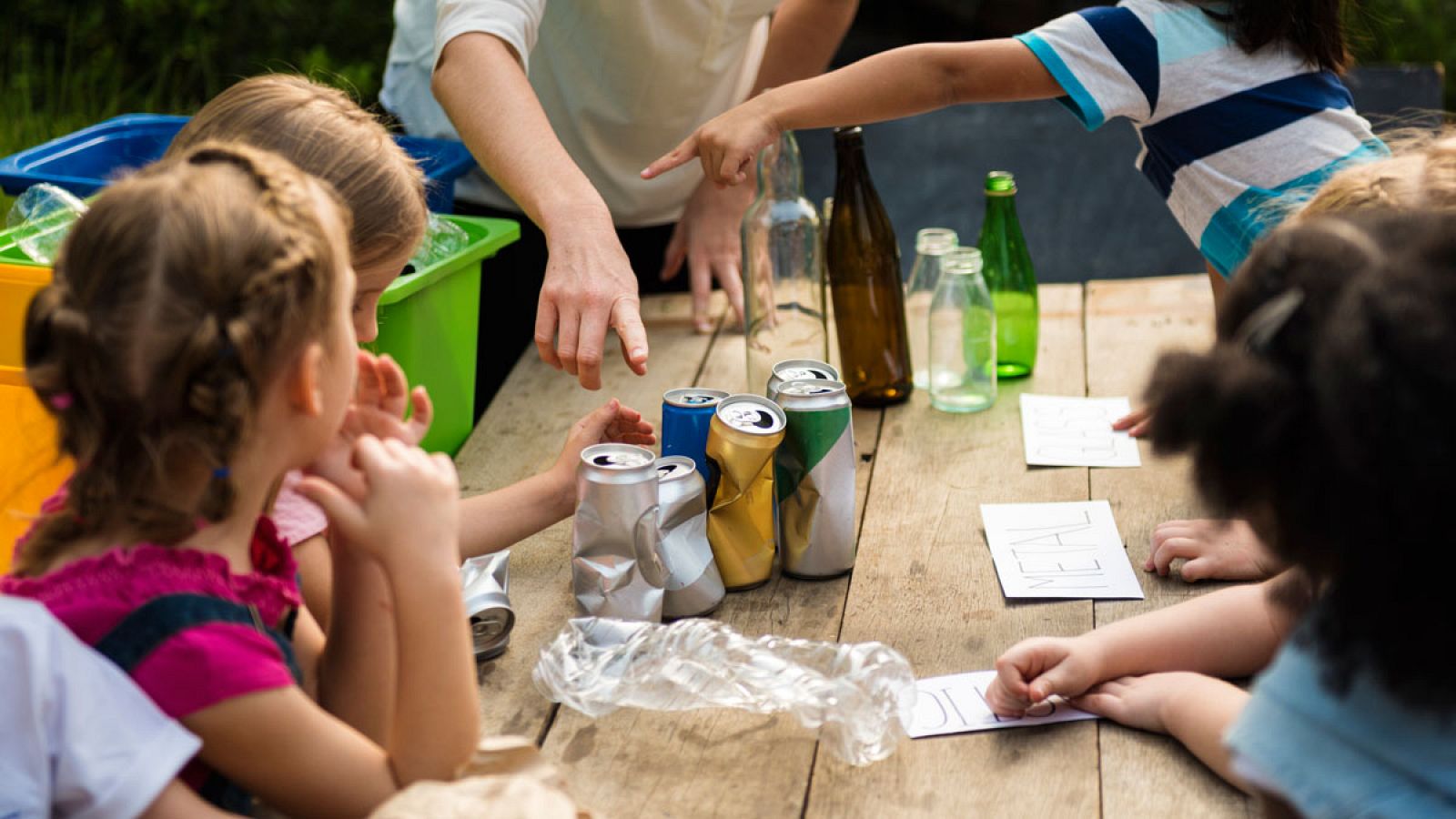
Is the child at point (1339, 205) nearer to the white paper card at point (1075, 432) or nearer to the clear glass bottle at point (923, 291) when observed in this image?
the white paper card at point (1075, 432)

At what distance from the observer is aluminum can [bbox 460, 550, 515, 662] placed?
4.40ft

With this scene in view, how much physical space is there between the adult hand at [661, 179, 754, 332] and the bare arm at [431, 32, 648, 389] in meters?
0.59

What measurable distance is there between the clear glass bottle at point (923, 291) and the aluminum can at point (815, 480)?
554 millimetres

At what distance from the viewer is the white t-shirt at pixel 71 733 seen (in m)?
0.85

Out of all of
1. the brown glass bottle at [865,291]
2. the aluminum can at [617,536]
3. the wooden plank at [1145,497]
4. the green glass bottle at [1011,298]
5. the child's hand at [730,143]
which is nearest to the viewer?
the wooden plank at [1145,497]

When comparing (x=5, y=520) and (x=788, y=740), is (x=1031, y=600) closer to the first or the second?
(x=788, y=740)

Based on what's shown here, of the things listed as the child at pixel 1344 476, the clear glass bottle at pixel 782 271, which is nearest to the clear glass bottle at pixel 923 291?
the clear glass bottle at pixel 782 271

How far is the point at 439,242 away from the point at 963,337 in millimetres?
749

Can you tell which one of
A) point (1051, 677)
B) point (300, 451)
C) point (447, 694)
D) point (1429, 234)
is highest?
point (1429, 234)

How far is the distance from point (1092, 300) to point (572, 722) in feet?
4.60

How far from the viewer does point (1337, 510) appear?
809 mm

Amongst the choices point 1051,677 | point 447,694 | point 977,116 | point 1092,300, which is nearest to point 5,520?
point 447,694

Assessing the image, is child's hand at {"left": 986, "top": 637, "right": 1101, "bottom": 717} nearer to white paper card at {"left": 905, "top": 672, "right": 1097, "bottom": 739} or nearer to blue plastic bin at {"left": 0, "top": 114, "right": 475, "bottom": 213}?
white paper card at {"left": 905, "top": 672, "right": 1097, "bottom": 739}

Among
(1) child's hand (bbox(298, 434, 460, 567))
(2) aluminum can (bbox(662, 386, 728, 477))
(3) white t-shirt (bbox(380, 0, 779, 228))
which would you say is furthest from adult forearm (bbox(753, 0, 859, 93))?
(1) child's hand (bbox(298, 434, 460, 567))
